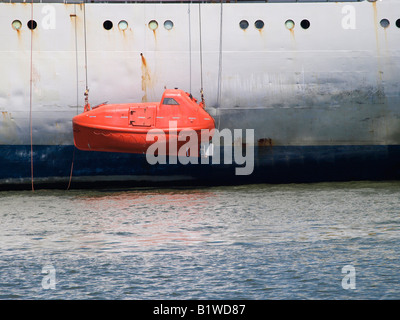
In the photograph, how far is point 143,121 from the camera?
56.8 feet

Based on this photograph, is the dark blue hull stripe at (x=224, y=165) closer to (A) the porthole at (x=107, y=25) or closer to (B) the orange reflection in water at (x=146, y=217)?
(B) the orange reflection in water at (x=146, y=217)

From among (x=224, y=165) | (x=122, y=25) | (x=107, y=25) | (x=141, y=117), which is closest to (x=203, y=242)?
(x=141, y=117)

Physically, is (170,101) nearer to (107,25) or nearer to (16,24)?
(107,25)

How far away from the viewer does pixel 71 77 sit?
17984mm

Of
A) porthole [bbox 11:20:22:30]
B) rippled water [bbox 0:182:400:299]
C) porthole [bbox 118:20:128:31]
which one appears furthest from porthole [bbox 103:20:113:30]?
rippled water [bbox 0:182:400:299]

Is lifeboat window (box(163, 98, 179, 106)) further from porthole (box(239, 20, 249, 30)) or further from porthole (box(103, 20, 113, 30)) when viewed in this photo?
porthole (box(239, 20, 249, 30))

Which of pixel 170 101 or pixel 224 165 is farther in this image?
pixel 224 165

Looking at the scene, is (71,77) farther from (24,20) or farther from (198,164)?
(198,164)

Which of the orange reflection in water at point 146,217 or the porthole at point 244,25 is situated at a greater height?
the porthole at point 244,25

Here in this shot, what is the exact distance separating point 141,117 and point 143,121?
0.37 feet

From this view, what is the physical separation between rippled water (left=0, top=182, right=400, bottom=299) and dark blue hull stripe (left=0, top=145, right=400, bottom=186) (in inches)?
15.7

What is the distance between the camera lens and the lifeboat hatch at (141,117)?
17.3 m

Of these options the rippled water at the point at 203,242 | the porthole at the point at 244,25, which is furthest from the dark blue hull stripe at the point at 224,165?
the porthole at the point at 244,25

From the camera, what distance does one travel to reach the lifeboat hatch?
56.7ft
